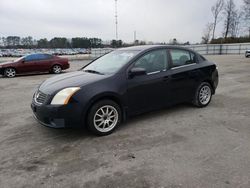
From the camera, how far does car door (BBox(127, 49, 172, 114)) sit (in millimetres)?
4344

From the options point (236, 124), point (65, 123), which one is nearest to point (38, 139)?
point (65, 123)

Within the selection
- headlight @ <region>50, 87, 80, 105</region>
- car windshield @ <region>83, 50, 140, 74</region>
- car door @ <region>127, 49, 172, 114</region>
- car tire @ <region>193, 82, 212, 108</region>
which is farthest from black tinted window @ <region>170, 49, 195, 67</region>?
headlight @ <region>50, 87, 80, 105</region>

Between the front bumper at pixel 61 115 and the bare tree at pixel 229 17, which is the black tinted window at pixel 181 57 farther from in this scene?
the bare tree at pixel 229 17

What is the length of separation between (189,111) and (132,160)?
266cm

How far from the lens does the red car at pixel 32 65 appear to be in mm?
13055

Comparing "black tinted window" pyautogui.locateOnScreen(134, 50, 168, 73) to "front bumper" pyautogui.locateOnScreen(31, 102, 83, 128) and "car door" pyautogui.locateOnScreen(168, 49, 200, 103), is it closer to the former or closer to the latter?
"car door" pyautogui.locateOnScreen(168, 49, 200, 103)

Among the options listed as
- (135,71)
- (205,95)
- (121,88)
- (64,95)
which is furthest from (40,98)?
(205,95)

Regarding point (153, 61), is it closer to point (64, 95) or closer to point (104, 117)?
point (104, 117)

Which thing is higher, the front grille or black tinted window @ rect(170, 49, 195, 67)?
black tinted window @ rect(170, 49, 195, 67)

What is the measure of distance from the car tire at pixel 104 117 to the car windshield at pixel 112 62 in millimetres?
671

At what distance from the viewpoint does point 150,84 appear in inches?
178

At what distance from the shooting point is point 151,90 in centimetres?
456

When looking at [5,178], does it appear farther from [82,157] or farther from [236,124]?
[236,124]

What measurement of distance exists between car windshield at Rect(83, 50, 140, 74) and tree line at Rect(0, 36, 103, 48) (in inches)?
3079
